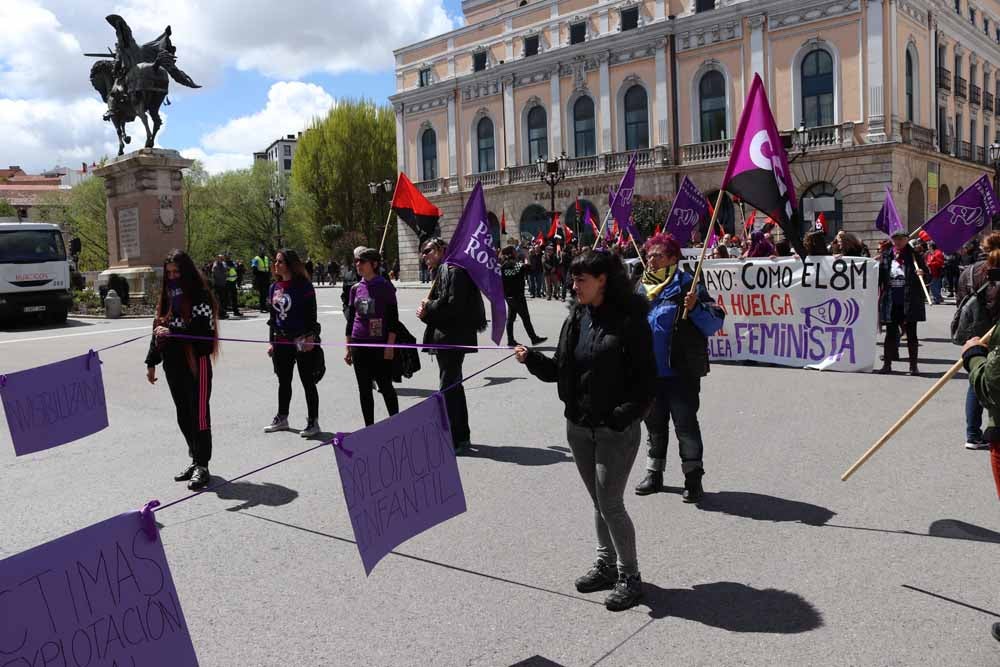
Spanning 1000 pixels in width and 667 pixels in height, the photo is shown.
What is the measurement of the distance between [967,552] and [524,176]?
4186 centimetres

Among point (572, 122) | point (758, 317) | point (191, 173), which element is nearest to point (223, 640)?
point (758, 317)

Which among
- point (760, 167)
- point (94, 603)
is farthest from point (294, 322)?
point (94, 603)

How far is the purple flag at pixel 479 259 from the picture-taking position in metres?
7.43

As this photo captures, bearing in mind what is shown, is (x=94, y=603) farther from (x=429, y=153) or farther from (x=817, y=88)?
(x=429, y=153)

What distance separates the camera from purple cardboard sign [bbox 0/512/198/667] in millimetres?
2721

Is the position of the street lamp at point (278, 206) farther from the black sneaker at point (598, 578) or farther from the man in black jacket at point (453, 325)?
the black sneaker at point (598, 578)

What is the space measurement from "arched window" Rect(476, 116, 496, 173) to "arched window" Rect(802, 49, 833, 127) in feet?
57.6

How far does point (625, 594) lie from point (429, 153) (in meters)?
49.0

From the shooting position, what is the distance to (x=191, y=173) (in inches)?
2692

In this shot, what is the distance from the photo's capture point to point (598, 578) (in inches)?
172

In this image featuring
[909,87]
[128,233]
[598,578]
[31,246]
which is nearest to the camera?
[598,578]

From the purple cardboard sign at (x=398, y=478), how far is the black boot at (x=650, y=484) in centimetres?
185

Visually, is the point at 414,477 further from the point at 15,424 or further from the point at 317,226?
the point at 317,226

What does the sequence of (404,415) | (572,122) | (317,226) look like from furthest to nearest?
(317,226)
(572,122)
(404,415)
